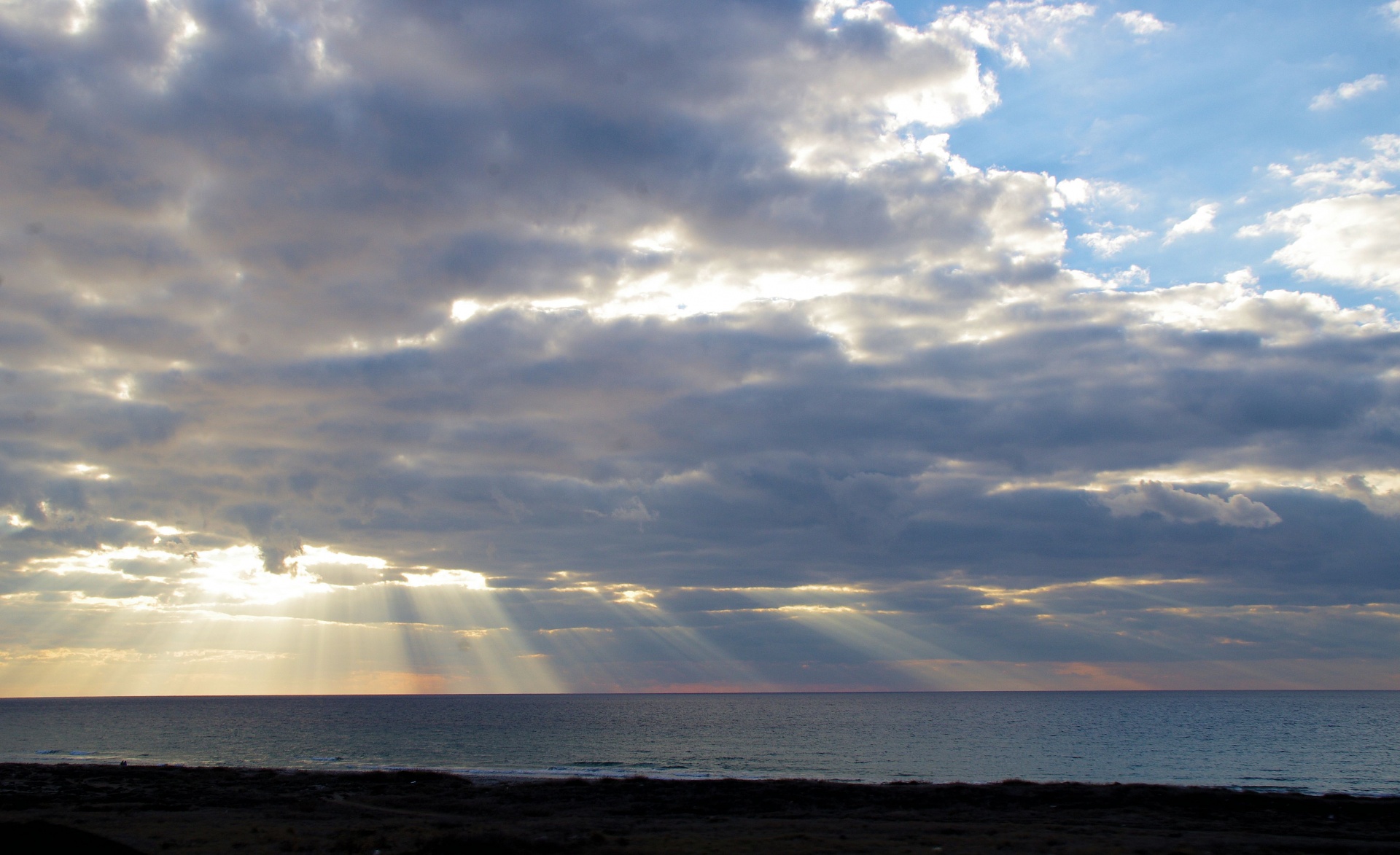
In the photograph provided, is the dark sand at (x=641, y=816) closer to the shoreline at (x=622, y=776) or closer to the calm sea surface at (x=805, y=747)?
the shoreline at (x=622, y=776)

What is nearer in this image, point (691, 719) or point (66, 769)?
point (66, 769)

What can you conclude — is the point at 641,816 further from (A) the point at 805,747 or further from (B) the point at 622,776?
(A) the point at 805,747

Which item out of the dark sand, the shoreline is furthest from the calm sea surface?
the dark sand

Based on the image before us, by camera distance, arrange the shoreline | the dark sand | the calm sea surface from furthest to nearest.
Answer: the calm sea surface
the shoreline
the dark sand

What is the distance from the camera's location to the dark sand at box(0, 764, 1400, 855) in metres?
33.5

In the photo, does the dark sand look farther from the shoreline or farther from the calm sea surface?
the calm sea surface

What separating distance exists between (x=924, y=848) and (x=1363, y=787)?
175 feet

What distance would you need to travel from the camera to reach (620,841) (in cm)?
3447

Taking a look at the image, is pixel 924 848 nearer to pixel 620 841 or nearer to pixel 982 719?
pixel 620 841

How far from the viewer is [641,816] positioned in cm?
4600

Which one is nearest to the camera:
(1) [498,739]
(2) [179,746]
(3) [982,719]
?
(2) [179,746]

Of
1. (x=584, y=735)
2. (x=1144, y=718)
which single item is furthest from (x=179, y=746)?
(x=1144, y=718)

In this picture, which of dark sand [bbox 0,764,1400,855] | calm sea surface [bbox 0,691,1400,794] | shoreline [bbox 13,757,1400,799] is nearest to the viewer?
dark sand [bbox 0,764,1400,855]

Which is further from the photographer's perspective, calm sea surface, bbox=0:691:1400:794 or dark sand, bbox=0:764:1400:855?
calm sea surface, bbox=0:691:1400:794
